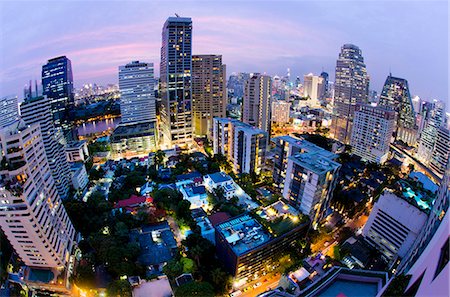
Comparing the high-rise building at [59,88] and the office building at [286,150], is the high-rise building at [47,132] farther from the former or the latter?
the office building at [286,150]

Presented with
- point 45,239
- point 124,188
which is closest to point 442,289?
point 45,239

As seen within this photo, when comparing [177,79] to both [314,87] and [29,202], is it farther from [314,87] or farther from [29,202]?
[314,87]

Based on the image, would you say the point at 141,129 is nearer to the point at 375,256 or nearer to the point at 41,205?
the point at 41,205

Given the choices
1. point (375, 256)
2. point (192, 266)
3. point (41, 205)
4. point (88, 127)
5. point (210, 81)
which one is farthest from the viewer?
point (88, 127)

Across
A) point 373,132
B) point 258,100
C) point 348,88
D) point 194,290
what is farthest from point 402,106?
point 194,290

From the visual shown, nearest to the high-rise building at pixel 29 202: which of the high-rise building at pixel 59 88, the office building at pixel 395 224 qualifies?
the office building at pixel 395 224
